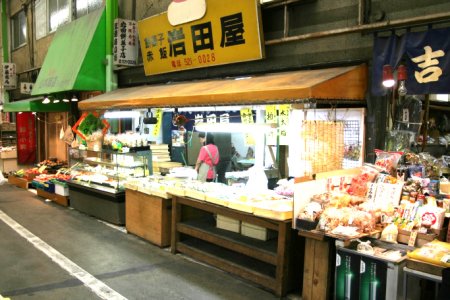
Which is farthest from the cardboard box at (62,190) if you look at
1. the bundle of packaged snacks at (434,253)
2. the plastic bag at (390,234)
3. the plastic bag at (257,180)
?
the bundle of packaged snacks at (434,253)

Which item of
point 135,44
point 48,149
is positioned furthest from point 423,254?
point 48,149

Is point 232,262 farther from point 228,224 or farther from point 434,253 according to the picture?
point 434,253

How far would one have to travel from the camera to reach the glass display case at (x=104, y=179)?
978 cm

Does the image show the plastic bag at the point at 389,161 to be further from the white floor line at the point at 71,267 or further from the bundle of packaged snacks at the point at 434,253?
the white floor line at the point at 71,267

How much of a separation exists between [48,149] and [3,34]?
777cm

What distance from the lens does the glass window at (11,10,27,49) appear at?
67.5 ft

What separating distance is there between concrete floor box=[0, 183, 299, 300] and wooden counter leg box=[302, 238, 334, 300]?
512 mm

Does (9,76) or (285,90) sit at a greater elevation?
(9,76)

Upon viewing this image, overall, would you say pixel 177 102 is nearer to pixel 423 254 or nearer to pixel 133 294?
pixel 133 294

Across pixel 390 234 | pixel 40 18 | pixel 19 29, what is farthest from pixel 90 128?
pixel 19 29

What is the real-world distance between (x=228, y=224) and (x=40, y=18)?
52.4ft

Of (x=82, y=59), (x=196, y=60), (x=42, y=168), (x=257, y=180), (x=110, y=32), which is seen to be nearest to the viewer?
(x=257, y=180)

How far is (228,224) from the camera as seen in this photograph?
23.6ft

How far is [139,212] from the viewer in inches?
342
